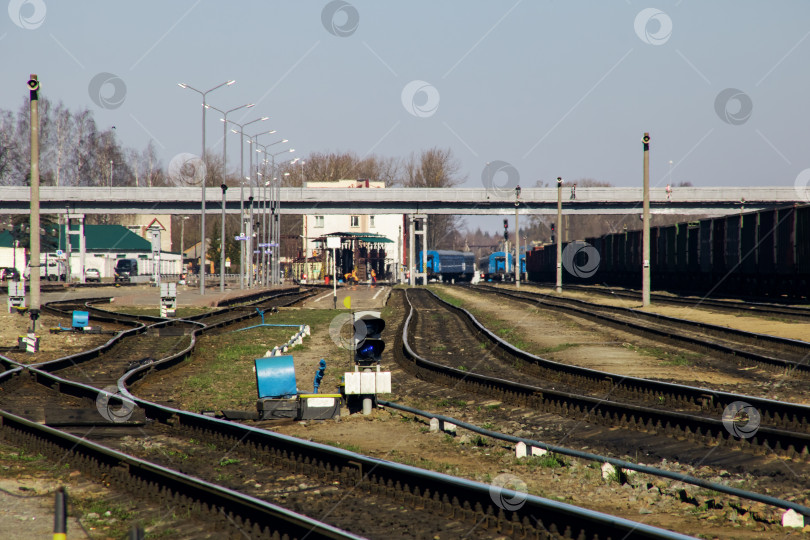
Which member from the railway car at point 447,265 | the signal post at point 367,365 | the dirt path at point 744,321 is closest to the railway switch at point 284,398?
the signal post at point 367,365

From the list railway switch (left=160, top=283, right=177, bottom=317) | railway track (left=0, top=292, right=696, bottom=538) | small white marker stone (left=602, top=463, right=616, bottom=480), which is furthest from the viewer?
railway switch (left=160, top=283, right=177, bottom=317)

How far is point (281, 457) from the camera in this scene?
8.54 m

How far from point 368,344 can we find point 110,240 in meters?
110

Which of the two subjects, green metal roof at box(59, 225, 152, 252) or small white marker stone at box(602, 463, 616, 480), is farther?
green metal roof at box(59, 225, 152, 252)

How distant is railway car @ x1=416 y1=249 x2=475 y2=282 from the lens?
3925 inches

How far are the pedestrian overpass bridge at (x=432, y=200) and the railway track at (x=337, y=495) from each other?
7111 centimetres

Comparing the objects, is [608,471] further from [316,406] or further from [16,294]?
[16,294]

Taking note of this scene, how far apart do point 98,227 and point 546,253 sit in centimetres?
6398

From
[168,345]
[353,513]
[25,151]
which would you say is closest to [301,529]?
[353,513]

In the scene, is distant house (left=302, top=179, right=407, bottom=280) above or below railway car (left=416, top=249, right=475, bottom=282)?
above

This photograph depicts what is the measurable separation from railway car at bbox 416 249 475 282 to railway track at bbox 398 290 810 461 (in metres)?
80.1

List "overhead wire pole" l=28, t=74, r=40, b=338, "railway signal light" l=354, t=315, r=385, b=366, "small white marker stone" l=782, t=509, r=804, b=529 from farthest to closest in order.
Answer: "overhead wire pole" l=28, t=74, r=40, b=338 < "railway signal light" l=354, t=315, r=385, b=366 < "small white marker stone" l=782, t=509, r=804, b=529

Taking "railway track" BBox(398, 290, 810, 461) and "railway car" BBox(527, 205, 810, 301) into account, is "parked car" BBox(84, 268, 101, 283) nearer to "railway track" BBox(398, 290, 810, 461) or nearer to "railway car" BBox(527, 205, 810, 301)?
"railway car" BBox(527, 205, 810, 301)

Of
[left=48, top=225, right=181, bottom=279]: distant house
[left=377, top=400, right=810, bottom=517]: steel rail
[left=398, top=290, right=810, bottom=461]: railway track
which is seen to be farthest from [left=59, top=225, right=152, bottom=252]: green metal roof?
[left=377, top=400, right=810, bottom=517]: steel rail
